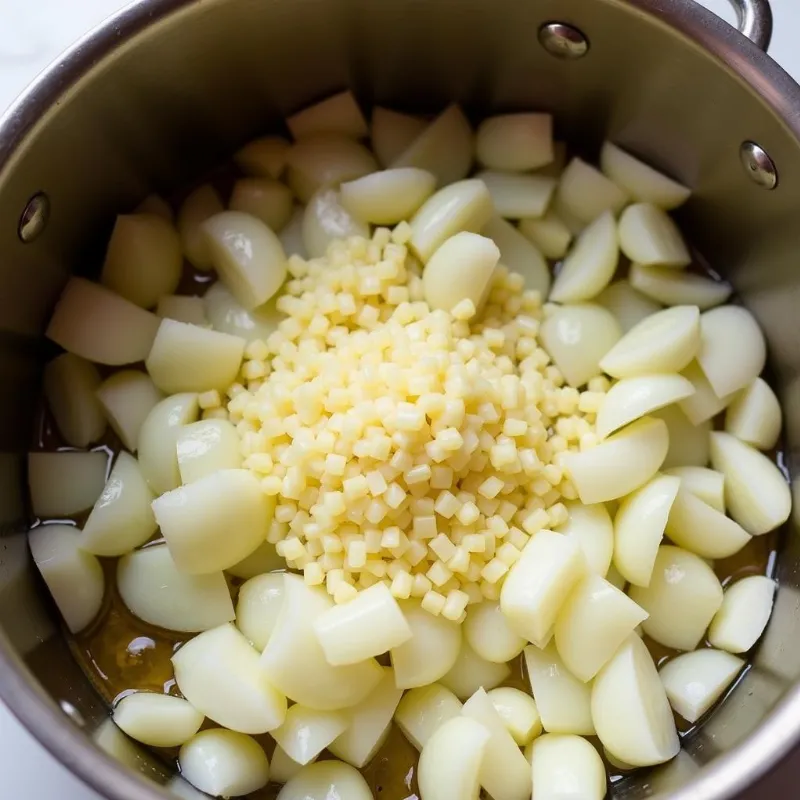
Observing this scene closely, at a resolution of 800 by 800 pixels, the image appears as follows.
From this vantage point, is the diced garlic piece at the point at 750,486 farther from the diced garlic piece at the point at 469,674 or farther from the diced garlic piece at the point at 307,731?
the diced garlic piece at the point at 307,731

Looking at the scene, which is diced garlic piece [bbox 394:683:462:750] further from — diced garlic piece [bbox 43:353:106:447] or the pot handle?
the pot handle

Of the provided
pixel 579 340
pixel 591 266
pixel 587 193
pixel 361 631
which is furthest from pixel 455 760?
pixel 587 193

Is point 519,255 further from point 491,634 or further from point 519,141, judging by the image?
point 491,634

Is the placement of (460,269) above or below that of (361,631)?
above

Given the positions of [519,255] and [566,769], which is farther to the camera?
[519,255]

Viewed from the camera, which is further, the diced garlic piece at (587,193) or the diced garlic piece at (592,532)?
the diced garlic piece at (587,193)

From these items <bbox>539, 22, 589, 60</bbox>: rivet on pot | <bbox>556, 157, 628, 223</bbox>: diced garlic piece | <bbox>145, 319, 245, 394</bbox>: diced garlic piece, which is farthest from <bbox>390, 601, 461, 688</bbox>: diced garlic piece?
<bbox>539, 22, 589, 60</bbox>: rivet on pot

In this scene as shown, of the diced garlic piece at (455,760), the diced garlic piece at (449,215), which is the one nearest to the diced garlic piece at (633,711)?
the diced garlic piece at (455,760)
